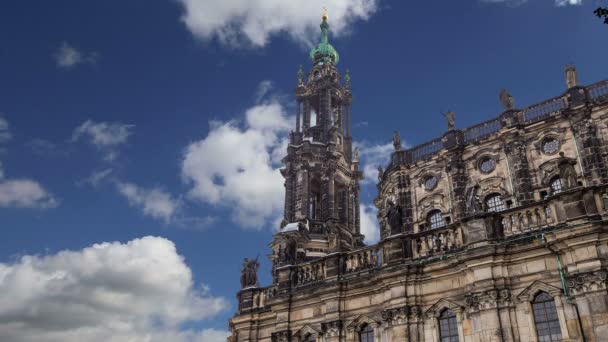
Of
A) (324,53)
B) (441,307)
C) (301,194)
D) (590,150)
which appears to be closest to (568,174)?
(441,307)

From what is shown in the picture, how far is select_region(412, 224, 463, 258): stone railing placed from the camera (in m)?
20.0

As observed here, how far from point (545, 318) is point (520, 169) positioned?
21.1 meters

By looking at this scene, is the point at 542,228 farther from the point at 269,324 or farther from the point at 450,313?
the point at 269,324

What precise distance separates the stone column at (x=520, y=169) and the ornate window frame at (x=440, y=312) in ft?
61.8

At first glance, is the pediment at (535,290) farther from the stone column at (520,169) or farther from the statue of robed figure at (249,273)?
the stone column at (520,169)

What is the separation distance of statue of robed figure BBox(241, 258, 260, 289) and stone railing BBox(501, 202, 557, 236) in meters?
12.3

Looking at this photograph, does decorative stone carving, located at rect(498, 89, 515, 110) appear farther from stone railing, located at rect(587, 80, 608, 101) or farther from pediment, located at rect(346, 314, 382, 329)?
pediment, located at rect(346, 314, 382, 329)

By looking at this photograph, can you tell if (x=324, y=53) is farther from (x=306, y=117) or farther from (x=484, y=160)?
(x=484, y=160)

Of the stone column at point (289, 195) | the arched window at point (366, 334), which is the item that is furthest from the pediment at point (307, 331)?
the stone column at point (289, 195)

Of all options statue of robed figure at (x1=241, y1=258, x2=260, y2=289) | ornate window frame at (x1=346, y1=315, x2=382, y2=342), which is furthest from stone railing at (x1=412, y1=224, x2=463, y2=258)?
statue of robed figure at (x1=241, y1=258, x2=260, y2=289)

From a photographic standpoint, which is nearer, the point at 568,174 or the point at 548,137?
the point at 568,174

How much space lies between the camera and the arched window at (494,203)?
37.4 metres

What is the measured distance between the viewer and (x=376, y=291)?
69.9 feet

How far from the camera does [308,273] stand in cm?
2400
